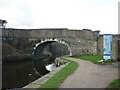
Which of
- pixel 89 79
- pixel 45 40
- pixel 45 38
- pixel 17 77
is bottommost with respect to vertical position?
pixel 17 77

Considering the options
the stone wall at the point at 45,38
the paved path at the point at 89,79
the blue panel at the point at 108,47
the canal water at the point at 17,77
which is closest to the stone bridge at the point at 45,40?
the stone wall at the point at 45,38

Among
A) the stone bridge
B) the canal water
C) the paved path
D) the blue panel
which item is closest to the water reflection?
the canal water

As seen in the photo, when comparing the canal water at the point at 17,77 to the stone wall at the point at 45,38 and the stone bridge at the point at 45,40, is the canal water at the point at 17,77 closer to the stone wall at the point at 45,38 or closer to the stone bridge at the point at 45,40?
the stone bridge at the point at 45,40

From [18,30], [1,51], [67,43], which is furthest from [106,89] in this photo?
[18,30]

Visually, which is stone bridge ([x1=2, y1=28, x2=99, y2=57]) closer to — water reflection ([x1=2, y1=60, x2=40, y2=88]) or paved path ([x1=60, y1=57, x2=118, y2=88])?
water reflection ([x1=2, y1=60, x2=40, y2=88])

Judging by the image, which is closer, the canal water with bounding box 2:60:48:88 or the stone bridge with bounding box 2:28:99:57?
the canal water with bounding box 2:60:48:88

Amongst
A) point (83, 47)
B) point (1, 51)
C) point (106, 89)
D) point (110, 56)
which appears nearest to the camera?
point (106, 89)

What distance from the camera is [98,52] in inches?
1216

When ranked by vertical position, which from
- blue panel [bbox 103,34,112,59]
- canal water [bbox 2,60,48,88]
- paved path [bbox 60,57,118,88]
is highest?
blue panel [bbox 103,34,112,59]

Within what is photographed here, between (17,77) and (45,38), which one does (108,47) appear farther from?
(45,38)

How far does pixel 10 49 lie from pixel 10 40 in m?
2.06

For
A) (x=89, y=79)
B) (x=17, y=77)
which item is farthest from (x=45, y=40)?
(x=89, y=79)

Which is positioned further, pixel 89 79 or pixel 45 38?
pixel 45 38

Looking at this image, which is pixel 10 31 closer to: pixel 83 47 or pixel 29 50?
pixel 29 50
